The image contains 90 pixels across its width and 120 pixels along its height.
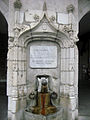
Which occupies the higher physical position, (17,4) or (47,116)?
(17,4)

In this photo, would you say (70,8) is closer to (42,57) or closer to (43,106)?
(42,57)

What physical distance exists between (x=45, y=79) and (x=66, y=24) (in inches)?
51.5

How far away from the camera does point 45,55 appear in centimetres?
276

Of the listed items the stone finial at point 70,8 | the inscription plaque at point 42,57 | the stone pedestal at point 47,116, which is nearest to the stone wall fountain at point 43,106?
the stone pedestal at point 47,116

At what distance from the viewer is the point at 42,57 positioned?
2754mm

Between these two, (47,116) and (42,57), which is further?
(42,57)

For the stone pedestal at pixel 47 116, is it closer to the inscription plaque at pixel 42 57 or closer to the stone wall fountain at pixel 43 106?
the stone wall fountain at pixel 43 106

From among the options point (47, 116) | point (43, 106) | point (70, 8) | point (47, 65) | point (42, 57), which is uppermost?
point (70, 8)

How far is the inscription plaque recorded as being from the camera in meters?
2.75

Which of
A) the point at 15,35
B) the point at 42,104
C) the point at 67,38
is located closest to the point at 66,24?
the point at 67,38

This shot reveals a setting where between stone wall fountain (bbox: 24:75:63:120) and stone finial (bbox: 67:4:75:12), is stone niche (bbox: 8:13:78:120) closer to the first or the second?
stone wall fountain (bbox: 24:75:63:120)

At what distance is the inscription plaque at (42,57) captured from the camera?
2.75 meters

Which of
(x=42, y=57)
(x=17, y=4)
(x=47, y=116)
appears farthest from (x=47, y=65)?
(x=17, y=4)

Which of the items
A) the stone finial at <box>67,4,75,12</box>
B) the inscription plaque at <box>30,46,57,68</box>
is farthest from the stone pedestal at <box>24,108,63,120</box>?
the stone finial at <box>67,4,75,12</box>
